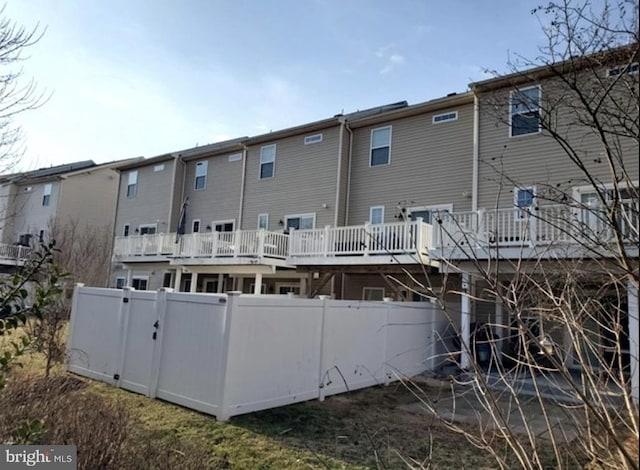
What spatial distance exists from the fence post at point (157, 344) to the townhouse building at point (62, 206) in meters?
19.6

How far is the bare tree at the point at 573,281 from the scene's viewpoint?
6.08 feet

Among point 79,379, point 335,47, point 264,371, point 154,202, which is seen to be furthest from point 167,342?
point 154,202

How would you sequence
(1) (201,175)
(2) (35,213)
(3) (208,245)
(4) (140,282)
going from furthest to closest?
(2) (35,213) → (4) (140,282) → (1) (201,175) → (3) (208,245)

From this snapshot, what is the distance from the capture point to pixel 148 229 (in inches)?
840

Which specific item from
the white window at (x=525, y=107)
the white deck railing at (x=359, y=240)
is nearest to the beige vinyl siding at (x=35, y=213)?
the white deck railing at (x=359, y=240)

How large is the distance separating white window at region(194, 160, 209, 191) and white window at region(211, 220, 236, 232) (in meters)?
2.02

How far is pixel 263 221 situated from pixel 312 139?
12.4 ft

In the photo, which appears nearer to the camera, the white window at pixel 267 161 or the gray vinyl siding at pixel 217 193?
the white window at pixel 267 161

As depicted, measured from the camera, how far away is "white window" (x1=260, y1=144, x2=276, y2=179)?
17656mm

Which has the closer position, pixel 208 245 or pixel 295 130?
pixel 208 245

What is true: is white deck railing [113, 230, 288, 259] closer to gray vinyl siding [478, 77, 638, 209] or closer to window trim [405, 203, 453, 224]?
window trim [405, 203, 453, 224]

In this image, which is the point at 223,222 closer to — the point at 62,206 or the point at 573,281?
the point at 62,206

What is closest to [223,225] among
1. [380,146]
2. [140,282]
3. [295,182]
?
[295,182]

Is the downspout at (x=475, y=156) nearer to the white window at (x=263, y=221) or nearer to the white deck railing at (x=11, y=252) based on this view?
the white window at (x=263, y=221)
